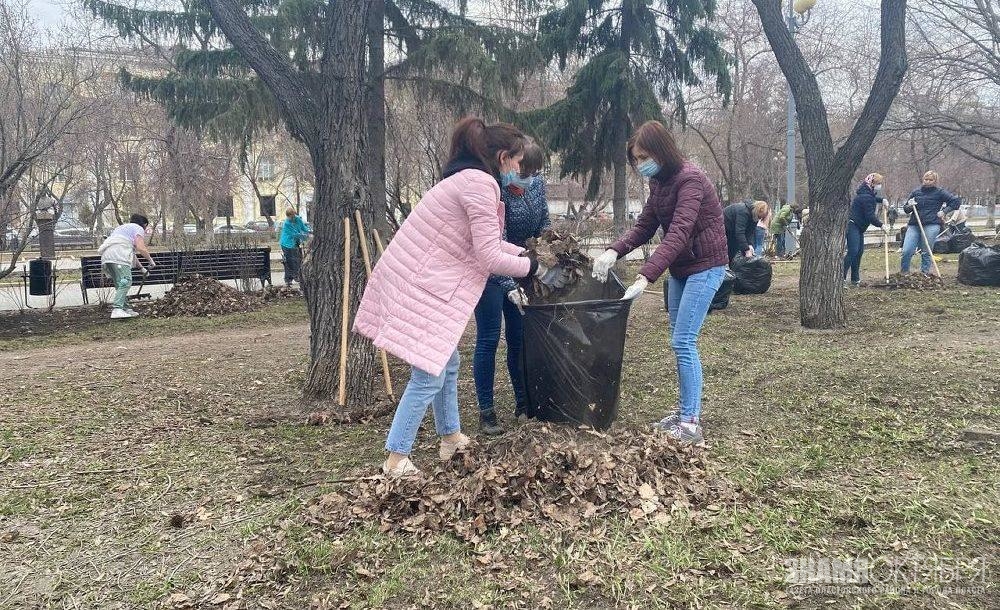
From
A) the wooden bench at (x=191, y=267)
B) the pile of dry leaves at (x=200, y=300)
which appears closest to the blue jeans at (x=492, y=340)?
the pile of dry leaves at (x=200, y=300)

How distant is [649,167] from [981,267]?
25.4ft

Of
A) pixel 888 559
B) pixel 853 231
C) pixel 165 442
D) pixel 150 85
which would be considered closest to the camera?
pixel 888 559

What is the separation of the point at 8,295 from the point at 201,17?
5288mm

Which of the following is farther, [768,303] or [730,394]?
[768,303]

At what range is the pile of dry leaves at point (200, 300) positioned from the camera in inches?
362

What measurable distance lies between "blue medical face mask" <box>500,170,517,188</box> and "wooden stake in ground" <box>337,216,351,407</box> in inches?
52.5

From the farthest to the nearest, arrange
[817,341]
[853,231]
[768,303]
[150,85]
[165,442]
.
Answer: [150,85]
[853,231]
[768,303]
[817,341]
[165,442]

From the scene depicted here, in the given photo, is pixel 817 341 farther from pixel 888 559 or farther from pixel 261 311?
pixel 261 311

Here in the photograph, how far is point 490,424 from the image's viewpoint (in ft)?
12.5

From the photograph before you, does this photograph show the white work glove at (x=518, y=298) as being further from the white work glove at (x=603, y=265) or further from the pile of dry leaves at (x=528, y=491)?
the pile of dry leaves at (x=528, y=491)

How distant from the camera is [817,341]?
19.5 feet

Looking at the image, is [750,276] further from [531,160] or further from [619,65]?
[531,160]

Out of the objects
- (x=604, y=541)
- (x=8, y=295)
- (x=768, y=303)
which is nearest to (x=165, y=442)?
(x=604, y=541)

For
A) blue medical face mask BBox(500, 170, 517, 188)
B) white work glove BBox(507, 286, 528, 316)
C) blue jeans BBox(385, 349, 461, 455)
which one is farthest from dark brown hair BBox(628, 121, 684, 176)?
blue jeans BBox(385, 349, 461, 455)
